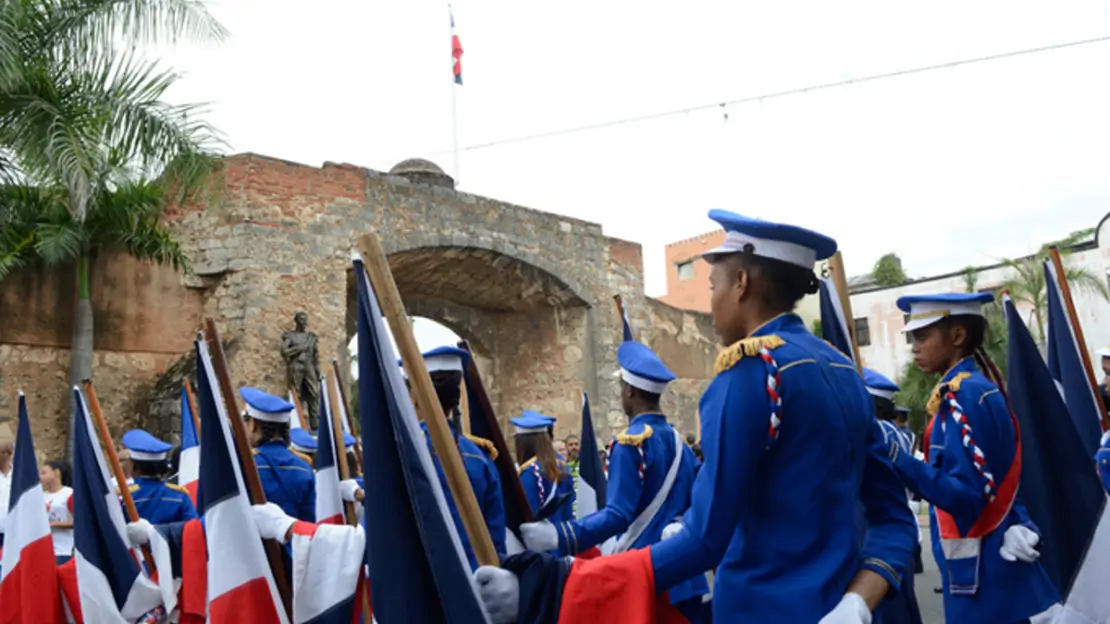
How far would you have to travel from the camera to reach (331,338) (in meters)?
14.7

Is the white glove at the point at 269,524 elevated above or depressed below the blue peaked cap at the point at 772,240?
below

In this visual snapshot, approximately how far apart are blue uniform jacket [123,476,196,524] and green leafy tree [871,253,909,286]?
3370 centimetres

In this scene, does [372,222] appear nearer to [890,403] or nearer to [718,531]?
[890,403]

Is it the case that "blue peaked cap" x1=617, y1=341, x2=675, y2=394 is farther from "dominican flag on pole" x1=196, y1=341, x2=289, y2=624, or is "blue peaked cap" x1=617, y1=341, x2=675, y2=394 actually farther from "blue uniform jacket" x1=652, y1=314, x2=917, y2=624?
"blue uniform jacket" x1=652, y1=314, x2=917, y2=624

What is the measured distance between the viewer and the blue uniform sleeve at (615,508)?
3.25 meters

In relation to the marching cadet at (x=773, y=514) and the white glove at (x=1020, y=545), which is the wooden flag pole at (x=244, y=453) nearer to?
the marching cadet at (x=773, y=514)

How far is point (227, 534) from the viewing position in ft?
12.9

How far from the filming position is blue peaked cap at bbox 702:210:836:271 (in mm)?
2303

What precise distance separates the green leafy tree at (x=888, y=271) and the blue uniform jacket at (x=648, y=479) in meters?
33.8

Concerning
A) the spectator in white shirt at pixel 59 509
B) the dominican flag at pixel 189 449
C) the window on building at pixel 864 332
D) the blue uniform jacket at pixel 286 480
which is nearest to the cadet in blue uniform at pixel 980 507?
the blue uniform jacket at pixel 286 480

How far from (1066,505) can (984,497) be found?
64cm

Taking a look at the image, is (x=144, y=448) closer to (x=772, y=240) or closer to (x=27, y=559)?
(x=27, y=559)

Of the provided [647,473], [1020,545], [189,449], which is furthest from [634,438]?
[189,449]

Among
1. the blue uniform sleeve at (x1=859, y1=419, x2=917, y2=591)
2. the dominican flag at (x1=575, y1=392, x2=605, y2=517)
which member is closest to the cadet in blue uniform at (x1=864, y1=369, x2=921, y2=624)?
the blue uniform sleeve at (x1=859, y1=419, x2=917, y2=591)
